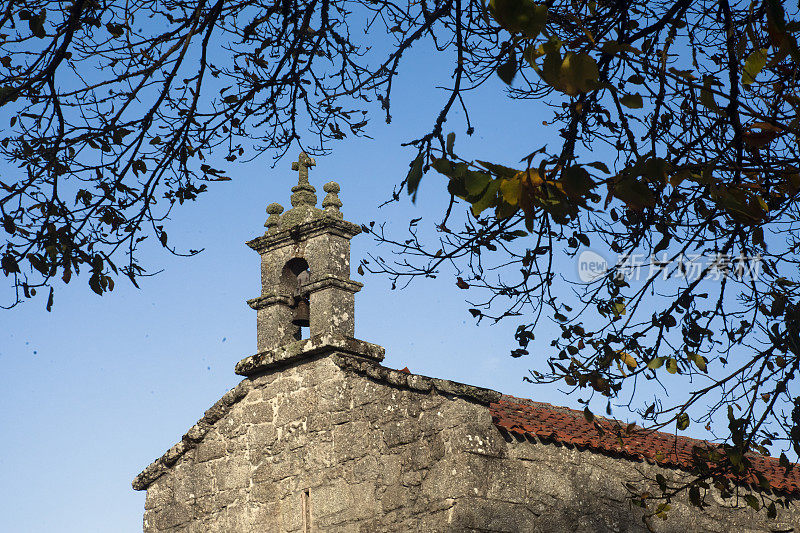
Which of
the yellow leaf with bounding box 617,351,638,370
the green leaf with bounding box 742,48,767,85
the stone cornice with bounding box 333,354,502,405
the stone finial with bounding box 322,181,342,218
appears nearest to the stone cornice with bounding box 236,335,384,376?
the stone cornice with bounding box 333,354,502,405

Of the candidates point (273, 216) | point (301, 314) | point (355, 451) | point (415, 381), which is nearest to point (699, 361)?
point (415, 381)

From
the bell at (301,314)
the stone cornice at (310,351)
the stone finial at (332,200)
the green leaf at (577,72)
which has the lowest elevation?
the green leaf at (577,72)

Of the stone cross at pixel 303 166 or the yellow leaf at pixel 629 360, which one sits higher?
the stone cross at pixel 303 166

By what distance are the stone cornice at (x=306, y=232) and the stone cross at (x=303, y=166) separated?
591mm

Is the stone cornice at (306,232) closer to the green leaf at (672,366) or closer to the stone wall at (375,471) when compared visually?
the stone wall at (375,471)

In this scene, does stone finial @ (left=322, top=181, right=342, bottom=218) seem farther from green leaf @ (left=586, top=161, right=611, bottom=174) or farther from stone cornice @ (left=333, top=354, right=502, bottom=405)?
green leaf @ (left=586, top=161, right=611, bottom=174)

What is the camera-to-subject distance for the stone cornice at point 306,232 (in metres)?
9.88

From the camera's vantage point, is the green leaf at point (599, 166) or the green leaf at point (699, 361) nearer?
the green leaf at point (599, 166)

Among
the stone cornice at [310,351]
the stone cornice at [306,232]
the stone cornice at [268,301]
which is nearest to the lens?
the stone cornice at [310,351]

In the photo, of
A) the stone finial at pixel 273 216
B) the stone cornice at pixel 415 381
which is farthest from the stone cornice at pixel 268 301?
the stone cornice at pixel 415 381

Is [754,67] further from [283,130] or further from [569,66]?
[283,130]

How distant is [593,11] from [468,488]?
4.33 m

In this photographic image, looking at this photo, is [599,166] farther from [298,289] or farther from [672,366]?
[298,289]

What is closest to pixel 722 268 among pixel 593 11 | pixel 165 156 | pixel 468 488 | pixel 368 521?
pixel 593 11
